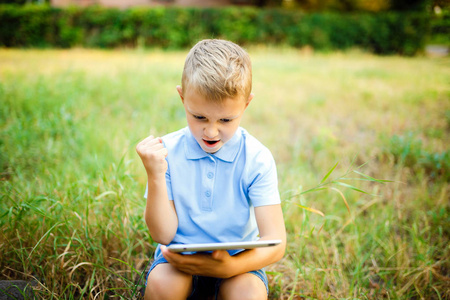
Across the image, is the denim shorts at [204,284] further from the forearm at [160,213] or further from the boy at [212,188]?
the forearm at [160,213]

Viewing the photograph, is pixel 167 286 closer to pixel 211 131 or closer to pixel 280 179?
pixel 211 131

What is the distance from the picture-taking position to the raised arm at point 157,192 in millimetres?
1190

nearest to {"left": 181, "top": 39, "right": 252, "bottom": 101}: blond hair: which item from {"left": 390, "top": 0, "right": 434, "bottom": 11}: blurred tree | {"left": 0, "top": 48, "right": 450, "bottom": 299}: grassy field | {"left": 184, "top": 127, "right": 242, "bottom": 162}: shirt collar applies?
{"left": 184, "top": 127, "right": 242, "bottom": 162}: shirt collar

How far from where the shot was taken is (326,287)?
1.71 m

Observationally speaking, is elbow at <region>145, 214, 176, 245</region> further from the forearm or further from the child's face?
the child's face

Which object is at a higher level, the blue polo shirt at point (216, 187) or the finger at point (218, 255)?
the blue polo shirt at point (216, 187)

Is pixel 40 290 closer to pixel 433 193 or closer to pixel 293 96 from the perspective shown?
pixel 433 193

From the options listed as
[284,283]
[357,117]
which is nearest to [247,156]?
[284,283]

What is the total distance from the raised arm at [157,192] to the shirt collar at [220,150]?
161 mm

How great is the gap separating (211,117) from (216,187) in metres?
0.33

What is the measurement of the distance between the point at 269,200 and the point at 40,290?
1.13m

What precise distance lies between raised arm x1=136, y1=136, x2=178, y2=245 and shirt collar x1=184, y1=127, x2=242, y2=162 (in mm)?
161

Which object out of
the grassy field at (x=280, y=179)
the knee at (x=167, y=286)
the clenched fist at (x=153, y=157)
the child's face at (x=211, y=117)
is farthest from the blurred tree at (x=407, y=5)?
the knee at (x=167, y=286)

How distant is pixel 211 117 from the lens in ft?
3.99
